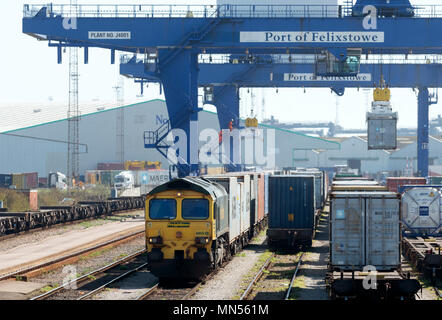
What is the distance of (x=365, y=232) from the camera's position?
740 inches

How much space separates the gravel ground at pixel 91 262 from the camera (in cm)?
2216

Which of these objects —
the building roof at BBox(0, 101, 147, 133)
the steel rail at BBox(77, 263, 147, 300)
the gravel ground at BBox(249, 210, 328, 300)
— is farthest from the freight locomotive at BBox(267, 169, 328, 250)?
the building roof at BBox(0, 101, 147, 133)

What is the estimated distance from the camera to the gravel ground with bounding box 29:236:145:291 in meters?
22.2

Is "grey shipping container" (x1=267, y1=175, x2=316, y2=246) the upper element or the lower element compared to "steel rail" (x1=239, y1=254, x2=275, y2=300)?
upper

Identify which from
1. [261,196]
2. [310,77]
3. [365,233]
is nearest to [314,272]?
[365,233]

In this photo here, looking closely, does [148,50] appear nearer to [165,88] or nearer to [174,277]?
[165,88]

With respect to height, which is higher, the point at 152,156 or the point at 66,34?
the point at 66,34

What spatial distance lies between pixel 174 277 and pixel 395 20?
2225 cm

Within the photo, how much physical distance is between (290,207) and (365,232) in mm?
10792

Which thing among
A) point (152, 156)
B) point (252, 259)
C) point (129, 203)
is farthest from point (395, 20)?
point (152, 156)

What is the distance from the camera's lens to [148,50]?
3906 centimetres

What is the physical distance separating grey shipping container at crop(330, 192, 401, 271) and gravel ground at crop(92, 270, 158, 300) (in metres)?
5.59

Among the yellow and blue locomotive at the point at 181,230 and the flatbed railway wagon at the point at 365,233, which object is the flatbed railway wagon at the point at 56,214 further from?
the flatbed railway wagon at the point at 365,233

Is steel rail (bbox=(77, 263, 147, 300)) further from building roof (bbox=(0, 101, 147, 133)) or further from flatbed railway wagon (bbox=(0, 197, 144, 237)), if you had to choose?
building roof (bbox=(0, 101, 147, 133))
